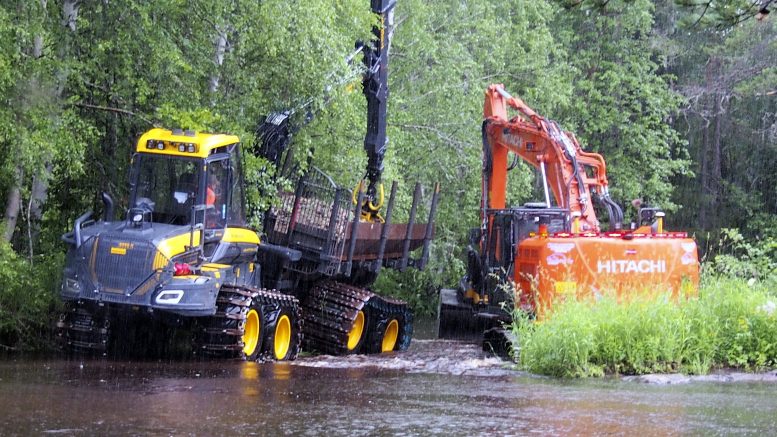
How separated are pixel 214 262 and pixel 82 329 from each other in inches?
75.5

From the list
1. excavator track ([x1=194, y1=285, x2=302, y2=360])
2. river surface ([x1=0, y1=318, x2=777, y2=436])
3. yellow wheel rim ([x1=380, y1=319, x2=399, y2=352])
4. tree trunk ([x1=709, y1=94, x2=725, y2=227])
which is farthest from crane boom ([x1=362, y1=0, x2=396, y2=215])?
tree trunk ([x1=709, y1=94, x2=725, y2=227])

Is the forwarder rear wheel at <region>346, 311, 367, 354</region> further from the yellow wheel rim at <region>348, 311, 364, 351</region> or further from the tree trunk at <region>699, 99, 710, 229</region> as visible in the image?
the tree trunk at <region>699, 99, 710, 229</region>

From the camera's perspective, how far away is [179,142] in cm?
1603

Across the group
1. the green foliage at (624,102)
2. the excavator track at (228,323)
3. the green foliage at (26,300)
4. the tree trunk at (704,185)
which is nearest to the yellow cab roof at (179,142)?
the excavator track at (228,323)

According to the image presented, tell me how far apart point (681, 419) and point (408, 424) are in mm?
2415

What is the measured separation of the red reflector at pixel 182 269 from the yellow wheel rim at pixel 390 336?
5.92 metres

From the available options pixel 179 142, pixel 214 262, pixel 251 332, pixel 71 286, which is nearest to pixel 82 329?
pixel 71 286

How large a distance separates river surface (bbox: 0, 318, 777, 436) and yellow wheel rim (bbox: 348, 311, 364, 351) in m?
3.57

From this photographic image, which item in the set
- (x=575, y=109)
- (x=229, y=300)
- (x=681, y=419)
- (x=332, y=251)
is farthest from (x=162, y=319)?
(x=575, y=109)

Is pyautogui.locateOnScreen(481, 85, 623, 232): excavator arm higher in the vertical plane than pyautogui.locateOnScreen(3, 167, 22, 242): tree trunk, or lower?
higher

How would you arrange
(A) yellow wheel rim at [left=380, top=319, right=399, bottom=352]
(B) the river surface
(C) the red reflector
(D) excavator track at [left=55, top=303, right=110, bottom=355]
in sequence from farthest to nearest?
(A) yellow wheel rim at [left=380, top=319, right=399, bottom=352] → (D) excavator track at [left=55, top=303, right=110, bottom=355] → (C) the red reflector → (B) the river surface

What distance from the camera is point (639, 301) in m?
15.0

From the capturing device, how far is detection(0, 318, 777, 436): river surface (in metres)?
9.83

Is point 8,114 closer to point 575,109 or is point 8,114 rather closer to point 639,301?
point 639,301
